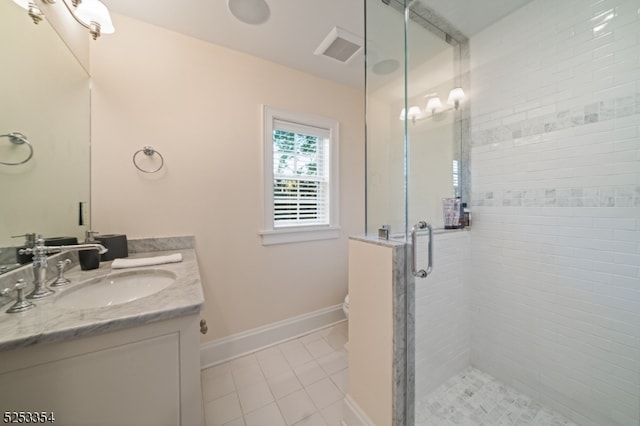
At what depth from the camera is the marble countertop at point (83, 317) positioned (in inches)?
24.0

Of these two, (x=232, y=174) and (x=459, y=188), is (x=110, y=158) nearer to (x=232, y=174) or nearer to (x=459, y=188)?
(x=232, y=174)

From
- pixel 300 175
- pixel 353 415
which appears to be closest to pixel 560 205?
pixel 353 415

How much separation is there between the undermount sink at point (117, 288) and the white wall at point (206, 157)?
1.61 ft

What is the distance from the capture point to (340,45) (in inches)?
69.2

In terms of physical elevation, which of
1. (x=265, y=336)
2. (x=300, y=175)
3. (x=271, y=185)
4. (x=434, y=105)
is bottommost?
(x=265, y=336)

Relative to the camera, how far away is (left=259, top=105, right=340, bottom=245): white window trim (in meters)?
1.93

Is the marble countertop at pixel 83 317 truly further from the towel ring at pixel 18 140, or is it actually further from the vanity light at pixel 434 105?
the vanity light at pixel 434 105

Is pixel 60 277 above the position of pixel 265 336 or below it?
above

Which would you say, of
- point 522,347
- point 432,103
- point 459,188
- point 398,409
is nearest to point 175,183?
point 398,409

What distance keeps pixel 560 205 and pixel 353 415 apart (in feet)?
5.56

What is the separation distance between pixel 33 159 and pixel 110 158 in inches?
17.0

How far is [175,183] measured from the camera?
164cm

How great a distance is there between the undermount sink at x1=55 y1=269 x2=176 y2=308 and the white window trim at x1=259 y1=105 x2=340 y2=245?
854 millimetres

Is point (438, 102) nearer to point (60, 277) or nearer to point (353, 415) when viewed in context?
point (353, 415)
